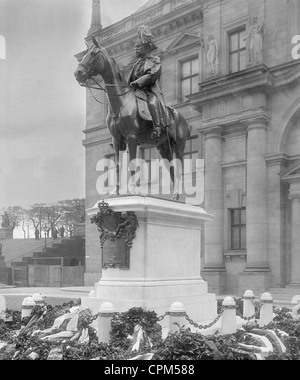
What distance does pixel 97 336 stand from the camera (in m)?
9.16

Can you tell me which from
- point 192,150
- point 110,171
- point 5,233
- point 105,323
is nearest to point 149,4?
point 192,150

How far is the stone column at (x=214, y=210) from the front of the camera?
27047 millimetres

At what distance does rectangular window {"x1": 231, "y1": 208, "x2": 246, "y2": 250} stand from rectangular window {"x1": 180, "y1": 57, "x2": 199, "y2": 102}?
7.79 metres

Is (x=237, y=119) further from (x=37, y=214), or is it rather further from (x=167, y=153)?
(x=37, y=214)

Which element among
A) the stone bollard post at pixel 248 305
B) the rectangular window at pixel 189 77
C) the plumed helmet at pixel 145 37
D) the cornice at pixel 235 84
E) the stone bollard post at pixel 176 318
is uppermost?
the rectangular window at pixel 189 77

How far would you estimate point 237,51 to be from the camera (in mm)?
28719

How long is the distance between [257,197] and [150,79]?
15339 millimetres

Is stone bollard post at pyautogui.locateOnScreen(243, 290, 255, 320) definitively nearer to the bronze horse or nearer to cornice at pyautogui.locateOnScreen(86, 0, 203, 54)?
the bronze horse

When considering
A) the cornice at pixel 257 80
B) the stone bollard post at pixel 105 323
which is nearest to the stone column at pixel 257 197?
the cornice at pixel 257 80

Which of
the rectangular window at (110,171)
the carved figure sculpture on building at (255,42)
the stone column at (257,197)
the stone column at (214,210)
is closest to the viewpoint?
the stone column at (257,197)

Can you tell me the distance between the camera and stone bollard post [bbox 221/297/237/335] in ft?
33.3

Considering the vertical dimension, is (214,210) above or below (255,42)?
below

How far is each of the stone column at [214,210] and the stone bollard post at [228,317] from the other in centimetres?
Answer: 1680

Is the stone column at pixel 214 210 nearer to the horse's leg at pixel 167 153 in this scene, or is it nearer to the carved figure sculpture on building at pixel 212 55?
the carved figure sculpture on building at pixel 212 55
